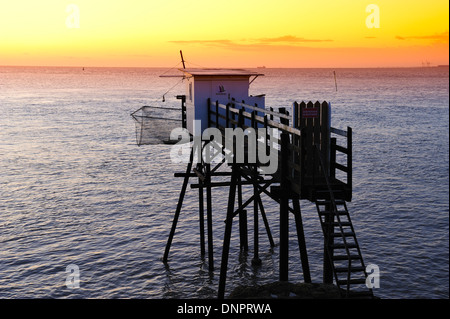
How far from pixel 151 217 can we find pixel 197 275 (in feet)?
27.5

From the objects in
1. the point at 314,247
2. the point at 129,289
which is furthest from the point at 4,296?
the point at 314,247

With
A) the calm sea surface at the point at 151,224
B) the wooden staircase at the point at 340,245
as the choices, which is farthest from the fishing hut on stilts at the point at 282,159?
the calm sea surface at the point at 151,224

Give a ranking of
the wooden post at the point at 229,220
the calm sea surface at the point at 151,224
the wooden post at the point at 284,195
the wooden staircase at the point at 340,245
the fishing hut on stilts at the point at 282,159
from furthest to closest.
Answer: the calm sea surface at the point at 151,224 → the wooden post at the point at 229,220 → the wooden post at the point at 284,195 → the fishing hut on stilts at the point at 282,159 → the wooden staircase at the point at 340,245

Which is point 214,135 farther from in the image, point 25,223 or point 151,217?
point 25,223

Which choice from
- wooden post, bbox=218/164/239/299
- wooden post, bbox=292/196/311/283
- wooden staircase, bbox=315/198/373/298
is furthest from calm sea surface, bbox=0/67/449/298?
wooden staircase, bbox=315/198/373/298

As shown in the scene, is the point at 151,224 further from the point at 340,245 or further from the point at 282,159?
the point at 340,245

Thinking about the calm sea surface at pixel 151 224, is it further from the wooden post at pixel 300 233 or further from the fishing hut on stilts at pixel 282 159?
the wooden post at pixel 300 233

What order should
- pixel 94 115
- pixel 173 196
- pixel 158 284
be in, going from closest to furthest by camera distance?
pixel 158 284 < pixel 173 196 < pixel 94 115

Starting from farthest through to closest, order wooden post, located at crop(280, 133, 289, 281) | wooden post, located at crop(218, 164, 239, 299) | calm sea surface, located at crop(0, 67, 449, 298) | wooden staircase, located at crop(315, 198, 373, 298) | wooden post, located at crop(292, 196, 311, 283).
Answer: calm sea surface, located at crop(0, 67, 449, 298)
wooden post, located at crop(218, 164, 239, 299)
wooden post, located at crop(292, 196, 311, 283)
wooden post, located at crop(280, 133, 289, 281)
wooden staircase, located at crop(315, 198, 373, 298)

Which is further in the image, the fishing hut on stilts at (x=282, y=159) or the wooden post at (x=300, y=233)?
the wooden post at (x=300, y=233)

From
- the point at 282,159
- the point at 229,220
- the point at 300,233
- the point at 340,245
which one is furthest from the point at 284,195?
the point at 229,220

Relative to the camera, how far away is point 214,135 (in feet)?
70.5

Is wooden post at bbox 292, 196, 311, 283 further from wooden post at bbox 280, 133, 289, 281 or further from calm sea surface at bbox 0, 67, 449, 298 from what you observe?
calm sea surface at bbox 0, 67, 449, 298

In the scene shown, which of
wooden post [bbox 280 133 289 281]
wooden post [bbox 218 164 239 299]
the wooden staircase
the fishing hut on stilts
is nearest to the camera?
the wooden staircase
